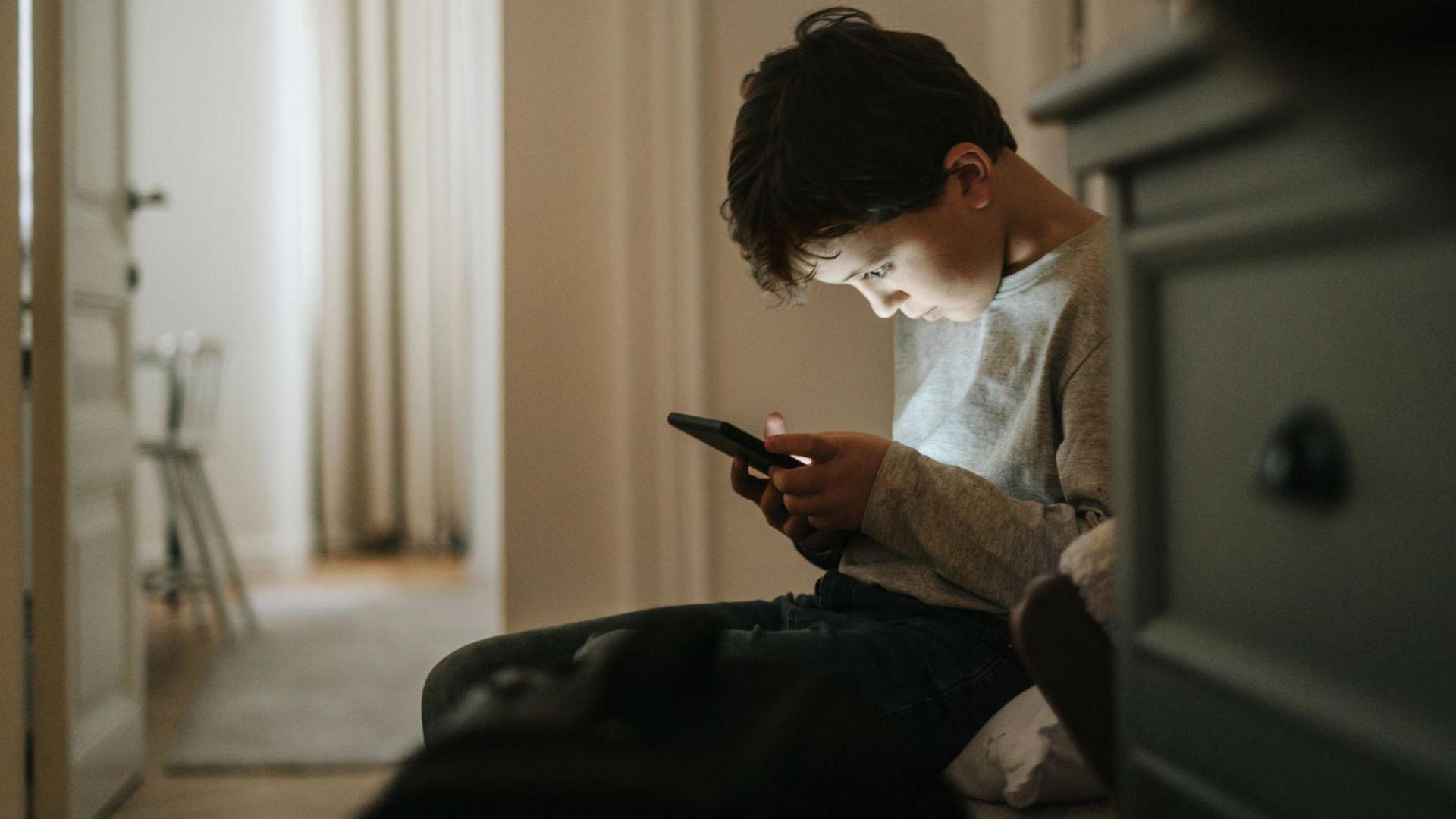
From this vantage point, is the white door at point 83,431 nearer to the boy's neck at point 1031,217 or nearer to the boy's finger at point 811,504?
the boy's finger at point 811,504

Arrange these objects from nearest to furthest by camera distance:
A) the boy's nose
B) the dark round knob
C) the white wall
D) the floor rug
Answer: the dark round knob
the boy's nose
the floor rug
the white wall

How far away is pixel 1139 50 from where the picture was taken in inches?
15.8

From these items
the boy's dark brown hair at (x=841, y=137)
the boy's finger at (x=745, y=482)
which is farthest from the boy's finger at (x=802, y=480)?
the boy's dark brown hair at (x=841, y=137)

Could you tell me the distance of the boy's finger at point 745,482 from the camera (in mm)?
981

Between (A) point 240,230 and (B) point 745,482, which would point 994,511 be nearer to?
(B) point 745,482

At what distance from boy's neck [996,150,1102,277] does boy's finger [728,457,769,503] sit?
288 millimetres

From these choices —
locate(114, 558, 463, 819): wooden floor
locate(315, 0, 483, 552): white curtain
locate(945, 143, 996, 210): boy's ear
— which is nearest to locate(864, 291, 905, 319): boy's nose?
locate(945, 143, 996, 210): boy's ear

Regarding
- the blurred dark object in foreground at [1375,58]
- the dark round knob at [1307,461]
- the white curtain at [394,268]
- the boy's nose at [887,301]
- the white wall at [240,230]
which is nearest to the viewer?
the blurred dark object in foreground at [1375,58]

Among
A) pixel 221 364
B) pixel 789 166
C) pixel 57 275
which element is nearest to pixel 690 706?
pixel 789 166

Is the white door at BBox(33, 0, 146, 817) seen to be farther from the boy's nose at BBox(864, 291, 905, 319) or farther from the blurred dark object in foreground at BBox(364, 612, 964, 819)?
the blurred dark object in foreground at BBox(364, 612, 964, 819)

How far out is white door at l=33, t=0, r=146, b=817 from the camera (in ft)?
4.98

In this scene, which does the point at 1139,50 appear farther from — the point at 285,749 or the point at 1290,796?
the point at 285,749

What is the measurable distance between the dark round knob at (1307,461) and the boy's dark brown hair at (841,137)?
0.58 m

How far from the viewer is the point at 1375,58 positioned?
27 centimetres
